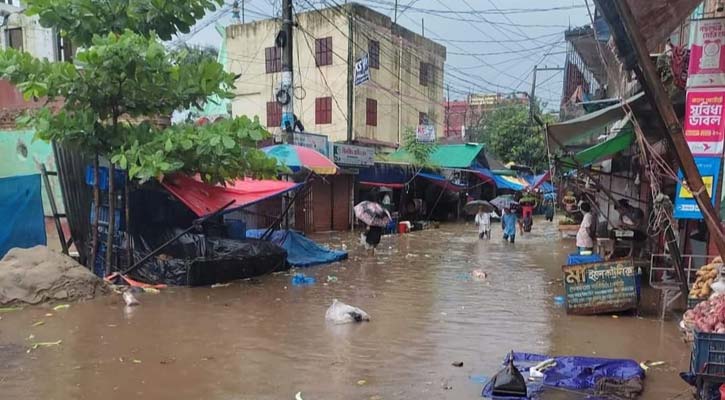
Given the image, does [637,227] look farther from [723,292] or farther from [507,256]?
[723,292]

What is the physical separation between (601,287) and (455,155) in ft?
70.0

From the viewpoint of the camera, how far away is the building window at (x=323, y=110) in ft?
93.0

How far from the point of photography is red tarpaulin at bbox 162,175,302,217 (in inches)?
400

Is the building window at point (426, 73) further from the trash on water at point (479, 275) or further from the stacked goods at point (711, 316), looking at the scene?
the stacked goods at point (711, 316)

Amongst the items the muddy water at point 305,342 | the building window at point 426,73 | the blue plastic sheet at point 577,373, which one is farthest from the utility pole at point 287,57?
the building window at point 426,73

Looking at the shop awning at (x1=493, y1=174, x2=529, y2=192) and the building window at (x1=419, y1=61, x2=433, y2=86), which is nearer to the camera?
the shop awning at (x1=493, y1=174, x2=529, y2=192)

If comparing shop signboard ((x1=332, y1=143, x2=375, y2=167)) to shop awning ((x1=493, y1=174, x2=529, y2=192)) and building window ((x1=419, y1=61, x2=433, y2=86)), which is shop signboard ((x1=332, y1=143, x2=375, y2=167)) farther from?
building window ((x1=419, y1=61, x2=433, y2=86))

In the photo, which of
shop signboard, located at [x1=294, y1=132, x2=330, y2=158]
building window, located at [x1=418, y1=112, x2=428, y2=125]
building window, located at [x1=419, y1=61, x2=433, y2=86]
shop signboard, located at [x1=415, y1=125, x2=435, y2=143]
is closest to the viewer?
shop signboard, located at [x1=294, y1=132, x2=330, y2=158]

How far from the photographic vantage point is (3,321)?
25.2ft

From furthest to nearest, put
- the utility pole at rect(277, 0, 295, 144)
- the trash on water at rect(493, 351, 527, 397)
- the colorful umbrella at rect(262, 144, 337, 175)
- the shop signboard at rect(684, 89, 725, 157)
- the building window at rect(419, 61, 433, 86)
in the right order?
the building window at rect(419, 61, 433, 86), the utility pole at rect(277, 0, 295, 144), the colorful umbrella at rect(262, 144, 337, 175), the shop signboard at rect(684, 89, 725, 157), the trash on water at rect(493, 351, 527, 397)

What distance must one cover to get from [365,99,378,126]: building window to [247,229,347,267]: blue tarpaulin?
15774 mm

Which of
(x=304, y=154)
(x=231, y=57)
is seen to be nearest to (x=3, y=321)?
(x=304, y=154)

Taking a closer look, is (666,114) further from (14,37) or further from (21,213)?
(14,37)

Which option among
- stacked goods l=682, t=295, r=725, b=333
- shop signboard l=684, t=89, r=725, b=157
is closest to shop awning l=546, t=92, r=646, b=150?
shop signboard l=684, t=89, r=725, b=157
